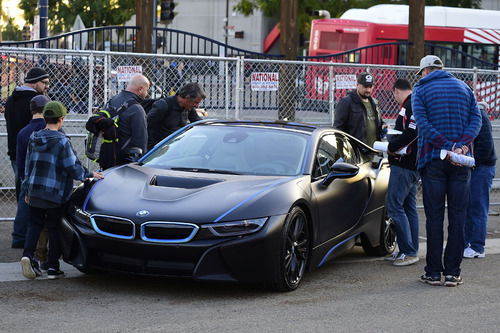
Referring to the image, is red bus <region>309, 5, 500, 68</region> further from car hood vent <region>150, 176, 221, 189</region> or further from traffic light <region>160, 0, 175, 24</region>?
car hood vent <region>150, 176, 221, 189</region>

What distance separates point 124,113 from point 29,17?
35081mm

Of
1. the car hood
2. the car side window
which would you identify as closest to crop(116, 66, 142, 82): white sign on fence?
the car side window

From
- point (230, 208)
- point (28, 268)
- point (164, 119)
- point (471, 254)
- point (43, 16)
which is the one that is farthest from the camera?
point (43, 16)

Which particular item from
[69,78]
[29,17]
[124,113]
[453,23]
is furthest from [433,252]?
[29,17]

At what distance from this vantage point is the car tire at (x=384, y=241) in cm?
864

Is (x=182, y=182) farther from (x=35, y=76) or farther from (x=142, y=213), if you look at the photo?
(x=35, y=76)

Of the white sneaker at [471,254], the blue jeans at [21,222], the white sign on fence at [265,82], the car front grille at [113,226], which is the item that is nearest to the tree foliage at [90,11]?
the white sign on fence at [265,82]

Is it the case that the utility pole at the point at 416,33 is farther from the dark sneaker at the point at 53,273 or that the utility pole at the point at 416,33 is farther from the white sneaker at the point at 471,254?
the dark sneaker at the point at 53,273

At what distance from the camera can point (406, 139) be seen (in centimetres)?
801

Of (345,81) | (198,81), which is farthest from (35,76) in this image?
(345,81)

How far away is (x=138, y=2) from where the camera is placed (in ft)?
47.5

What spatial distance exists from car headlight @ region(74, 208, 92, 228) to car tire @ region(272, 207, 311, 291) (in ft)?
4.83

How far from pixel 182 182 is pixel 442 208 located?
2221 millimetres

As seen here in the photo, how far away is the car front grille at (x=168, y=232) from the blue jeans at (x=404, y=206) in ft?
8.39
